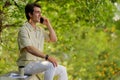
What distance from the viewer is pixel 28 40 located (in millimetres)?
5855

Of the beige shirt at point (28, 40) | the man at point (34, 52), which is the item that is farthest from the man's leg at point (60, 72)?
the beige shirt at point (28, 40)

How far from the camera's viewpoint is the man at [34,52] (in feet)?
18.9

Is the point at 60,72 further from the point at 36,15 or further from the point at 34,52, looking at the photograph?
the point at 36,15

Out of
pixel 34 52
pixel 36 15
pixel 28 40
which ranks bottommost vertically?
pixel 34 52

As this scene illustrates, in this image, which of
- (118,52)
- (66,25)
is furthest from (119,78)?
(118,52)

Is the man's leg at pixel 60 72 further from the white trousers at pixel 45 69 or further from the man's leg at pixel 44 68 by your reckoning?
the man's leg at pixel 44 68

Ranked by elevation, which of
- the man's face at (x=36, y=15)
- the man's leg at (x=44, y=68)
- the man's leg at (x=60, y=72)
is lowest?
the man's leg at (x=60, y=72)

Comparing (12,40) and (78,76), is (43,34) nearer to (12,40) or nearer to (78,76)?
(12,40)

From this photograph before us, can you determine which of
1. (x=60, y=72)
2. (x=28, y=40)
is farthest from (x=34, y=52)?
(x=60, y=72)

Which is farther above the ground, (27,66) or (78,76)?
(27,66)

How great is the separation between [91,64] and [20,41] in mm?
11143

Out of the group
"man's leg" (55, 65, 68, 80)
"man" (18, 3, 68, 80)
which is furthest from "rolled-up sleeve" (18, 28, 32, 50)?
"man's leg" (55, 65, 68, 80)

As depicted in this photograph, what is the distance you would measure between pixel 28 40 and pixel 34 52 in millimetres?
188

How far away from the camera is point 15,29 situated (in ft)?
31.2
